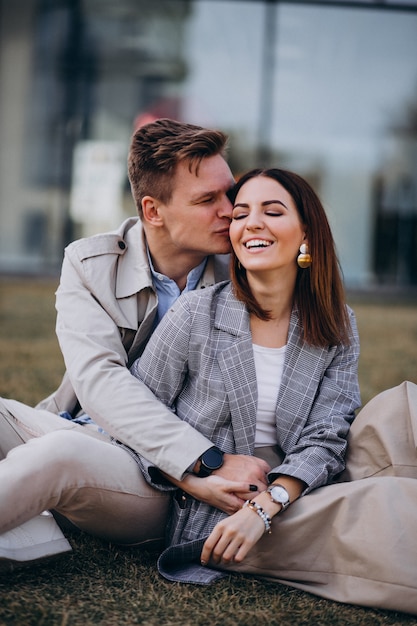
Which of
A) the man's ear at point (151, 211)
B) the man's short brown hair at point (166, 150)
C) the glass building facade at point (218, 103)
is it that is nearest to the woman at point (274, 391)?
the man's short brown hair at point (166, 150)

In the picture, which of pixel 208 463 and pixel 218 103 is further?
pixel 218 103

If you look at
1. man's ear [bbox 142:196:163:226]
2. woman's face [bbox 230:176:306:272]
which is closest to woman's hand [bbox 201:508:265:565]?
woman's face [bbox 230:176:306:272]

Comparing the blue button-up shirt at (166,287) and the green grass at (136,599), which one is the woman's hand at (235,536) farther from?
the blue button-up shirt at (166,287)

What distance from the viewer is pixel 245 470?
2.54m

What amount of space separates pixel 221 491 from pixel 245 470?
101 millimetres

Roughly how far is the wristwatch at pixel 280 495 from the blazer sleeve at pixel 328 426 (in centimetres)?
6

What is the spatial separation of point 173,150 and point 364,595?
68.1 inches

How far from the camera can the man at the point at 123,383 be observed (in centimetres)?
245

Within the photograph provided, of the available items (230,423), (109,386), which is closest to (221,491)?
(230,423)

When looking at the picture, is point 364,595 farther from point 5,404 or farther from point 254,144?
point 254,144

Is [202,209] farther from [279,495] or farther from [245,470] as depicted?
[279,495]

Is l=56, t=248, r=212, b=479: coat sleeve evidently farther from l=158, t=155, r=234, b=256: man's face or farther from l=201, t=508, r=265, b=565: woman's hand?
l=158, t=155, r=234, b=256: man's face

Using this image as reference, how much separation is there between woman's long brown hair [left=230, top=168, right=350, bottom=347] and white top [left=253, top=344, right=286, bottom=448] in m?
0.12

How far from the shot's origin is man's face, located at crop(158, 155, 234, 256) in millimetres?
3133
